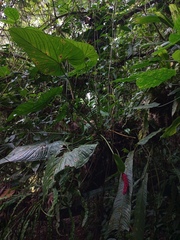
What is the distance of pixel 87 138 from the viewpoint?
106 centimetres

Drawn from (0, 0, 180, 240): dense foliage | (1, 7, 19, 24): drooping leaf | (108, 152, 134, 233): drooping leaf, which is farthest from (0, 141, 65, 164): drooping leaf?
(1, 7, 19, 24): drooping leaf

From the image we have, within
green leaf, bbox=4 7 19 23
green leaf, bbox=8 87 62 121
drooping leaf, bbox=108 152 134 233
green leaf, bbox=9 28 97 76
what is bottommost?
drooping leaf, bbox=108 152 134 233

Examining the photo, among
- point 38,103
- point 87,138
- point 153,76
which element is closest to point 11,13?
point 38,103

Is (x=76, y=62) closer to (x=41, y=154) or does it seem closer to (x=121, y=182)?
(x=41, y=154)

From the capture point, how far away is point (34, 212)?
1.05m

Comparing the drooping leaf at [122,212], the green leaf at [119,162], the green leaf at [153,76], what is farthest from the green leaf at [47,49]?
the drooping leaf at [122,212]

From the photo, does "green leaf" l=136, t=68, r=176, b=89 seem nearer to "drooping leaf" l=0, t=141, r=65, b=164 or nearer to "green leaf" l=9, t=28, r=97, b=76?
"green leaf" l=9, t=28, r=97, b=76

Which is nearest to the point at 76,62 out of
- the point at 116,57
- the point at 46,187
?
the point at 46,187

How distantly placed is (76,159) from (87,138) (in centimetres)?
35

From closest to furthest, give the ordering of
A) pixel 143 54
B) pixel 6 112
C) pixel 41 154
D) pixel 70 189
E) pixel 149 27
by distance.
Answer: pixel 41 154 < pixel 70 189 < pixel 6 112 < pixel 143 54 < pixel 149 27

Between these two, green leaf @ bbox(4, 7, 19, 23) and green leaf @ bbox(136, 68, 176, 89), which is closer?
green leaf @ bbox(136, 68, 176, 89)

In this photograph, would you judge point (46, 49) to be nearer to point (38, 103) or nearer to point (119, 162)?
point (38, 103)

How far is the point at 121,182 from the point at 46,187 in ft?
0.91

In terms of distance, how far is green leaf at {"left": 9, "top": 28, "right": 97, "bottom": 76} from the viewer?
0.68 meters
